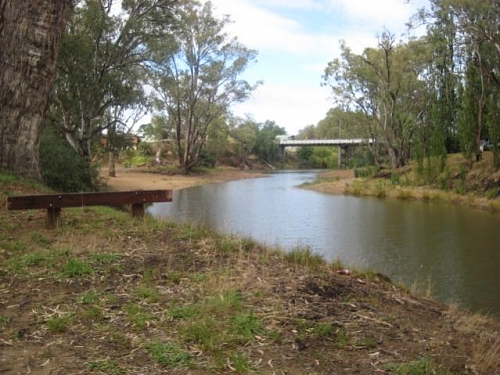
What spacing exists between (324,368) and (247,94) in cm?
4536

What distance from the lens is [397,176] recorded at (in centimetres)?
3195

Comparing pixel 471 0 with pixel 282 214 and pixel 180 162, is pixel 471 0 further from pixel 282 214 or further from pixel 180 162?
pixel 180 162

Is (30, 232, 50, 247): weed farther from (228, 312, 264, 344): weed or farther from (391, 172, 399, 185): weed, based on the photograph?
(391, 172, 399, 185): weed

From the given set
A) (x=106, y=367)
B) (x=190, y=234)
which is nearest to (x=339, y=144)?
(x=190, y=234)

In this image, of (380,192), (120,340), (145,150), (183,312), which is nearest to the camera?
(120,340)

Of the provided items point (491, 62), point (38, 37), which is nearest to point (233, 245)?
point (38, 37)

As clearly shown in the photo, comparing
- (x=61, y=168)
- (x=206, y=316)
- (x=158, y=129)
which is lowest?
(x=206, y=316)

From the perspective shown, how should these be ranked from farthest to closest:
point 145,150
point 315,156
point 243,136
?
1. point 315,156
2. point 243,136
3. point 145,150

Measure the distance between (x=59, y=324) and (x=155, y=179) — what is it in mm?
38812

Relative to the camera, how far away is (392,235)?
1483cm

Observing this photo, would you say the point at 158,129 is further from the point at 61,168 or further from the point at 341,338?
the point at 341,338

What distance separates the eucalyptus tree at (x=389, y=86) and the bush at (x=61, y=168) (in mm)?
24184

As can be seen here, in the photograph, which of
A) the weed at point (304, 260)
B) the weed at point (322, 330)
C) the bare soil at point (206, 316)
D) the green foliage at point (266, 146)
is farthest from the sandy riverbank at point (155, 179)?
the green foliage at point (266, 146)

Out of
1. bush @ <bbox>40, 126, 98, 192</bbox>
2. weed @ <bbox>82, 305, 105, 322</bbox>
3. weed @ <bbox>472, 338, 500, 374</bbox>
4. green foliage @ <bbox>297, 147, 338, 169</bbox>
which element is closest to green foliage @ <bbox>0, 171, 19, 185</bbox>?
weed @ <bbox>82, 305, 105, 322</bbox>
